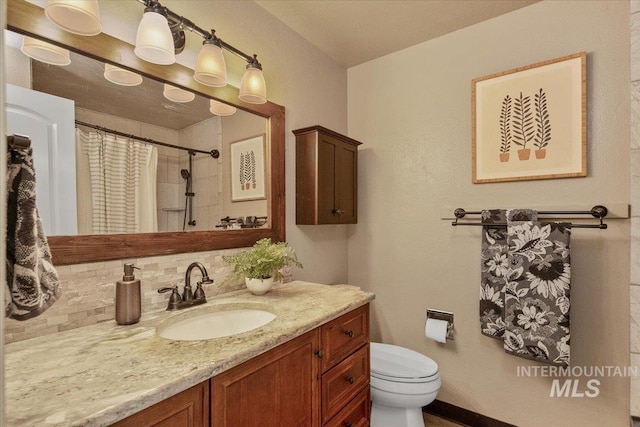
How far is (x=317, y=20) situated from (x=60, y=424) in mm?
2106

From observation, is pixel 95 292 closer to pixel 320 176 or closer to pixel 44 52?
pixel 44 52

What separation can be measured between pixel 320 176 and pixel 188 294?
1026 millimetres

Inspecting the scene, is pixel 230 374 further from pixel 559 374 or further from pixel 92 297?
pixel 559 374

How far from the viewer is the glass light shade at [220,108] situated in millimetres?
1464

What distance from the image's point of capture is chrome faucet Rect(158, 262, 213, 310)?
4.00ft

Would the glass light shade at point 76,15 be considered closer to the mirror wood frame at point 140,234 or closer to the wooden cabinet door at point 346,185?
the mirror wood frame at point 140,234

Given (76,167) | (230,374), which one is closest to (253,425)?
(230,374)

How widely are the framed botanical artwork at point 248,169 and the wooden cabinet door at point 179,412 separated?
97 centimetres

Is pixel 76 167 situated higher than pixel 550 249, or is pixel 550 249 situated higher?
pixel 76 167

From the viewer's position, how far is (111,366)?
2.44 feet

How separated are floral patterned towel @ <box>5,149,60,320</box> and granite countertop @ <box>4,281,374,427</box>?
0.49 feet

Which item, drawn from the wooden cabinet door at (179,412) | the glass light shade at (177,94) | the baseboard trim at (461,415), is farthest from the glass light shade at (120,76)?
the baseboard trim at (461,415)

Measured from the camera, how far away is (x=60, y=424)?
0.53 meters

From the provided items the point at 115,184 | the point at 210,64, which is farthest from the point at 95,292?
the point at 210,64
